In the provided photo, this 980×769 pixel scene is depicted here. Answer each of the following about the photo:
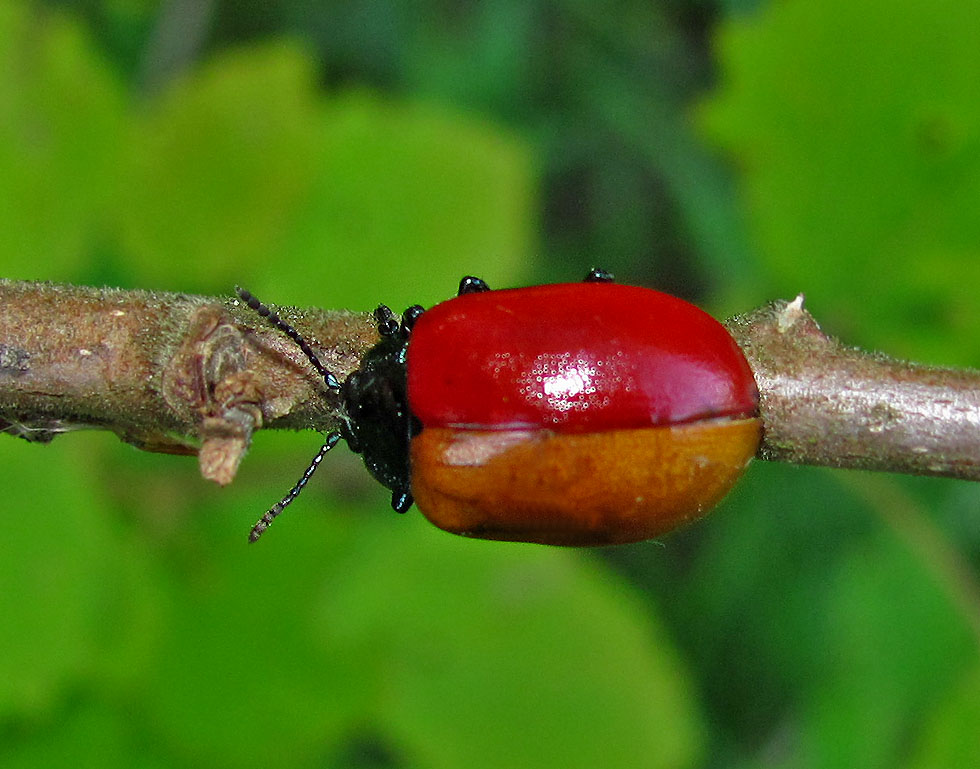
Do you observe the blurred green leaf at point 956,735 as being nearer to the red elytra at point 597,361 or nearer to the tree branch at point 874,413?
the tree branch at point 874,413

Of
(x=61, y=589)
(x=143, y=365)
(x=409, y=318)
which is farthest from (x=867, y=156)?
(x=61, y=589)

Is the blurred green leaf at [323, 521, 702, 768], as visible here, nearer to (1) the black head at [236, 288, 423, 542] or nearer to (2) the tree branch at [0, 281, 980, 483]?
(1) the black head at [236, 288, 423, 542]

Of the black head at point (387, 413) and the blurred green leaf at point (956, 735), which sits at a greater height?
the black head at point (387, 413)

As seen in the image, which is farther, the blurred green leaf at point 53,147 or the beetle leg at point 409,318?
the blurred green leaf at point 53,147

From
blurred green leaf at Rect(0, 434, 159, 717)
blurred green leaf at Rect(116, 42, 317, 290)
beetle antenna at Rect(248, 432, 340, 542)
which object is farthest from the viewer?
blurred green leaf at Rect(116, 42, 317, 290)

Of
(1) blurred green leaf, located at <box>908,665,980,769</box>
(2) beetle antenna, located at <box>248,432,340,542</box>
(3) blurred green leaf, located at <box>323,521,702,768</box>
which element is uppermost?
(2) beetle antenna, located at <box>248,432,340,542</box>

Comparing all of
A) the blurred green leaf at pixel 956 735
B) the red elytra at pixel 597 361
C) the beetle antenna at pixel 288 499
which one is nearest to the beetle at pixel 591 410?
the red elytra at pixel 597 361

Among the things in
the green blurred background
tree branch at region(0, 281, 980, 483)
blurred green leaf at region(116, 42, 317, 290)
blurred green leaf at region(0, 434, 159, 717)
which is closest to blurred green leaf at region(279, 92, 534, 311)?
the green blurred background

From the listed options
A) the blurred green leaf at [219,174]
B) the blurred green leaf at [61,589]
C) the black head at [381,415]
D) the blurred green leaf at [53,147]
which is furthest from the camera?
the blurred green leaf at [219,174]
